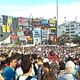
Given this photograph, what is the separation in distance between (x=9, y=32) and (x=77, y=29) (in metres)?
70.1

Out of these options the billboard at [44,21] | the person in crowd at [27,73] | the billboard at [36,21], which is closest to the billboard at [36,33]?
the billboard at [36,21]

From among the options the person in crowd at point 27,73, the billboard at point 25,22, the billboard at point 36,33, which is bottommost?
the billboard at point 36,33

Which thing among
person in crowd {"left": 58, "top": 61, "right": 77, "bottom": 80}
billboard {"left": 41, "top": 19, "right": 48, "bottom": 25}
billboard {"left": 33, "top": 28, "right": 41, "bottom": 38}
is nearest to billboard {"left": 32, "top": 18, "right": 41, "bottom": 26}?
billboard {"left": 41, "top": 19, "right": 48, "bottom": 25}

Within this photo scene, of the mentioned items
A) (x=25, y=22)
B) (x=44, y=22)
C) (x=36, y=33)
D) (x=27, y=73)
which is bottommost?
(x=36, y=33)

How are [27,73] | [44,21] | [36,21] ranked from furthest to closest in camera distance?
[36,21] → [44,21] → [27,73]

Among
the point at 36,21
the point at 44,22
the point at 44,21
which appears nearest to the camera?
the point at 44,22

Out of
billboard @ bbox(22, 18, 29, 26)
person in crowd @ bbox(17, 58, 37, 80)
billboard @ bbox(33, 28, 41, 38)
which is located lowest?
billboard @ bbox(33, 28, 41, 38)

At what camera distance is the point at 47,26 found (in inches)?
5197

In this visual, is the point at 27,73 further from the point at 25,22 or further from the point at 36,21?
the point at 36,21

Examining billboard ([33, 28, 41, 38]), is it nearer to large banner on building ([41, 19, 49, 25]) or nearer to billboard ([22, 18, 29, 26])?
large banner on building ([41, 19, 49, 25])

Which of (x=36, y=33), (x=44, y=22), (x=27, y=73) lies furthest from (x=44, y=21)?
(x=27, y=73)

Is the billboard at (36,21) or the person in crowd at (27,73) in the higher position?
the person in crowd at (27,73)

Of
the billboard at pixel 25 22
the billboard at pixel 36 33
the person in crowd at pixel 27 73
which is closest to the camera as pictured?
the person in crowd at pixel 27 73

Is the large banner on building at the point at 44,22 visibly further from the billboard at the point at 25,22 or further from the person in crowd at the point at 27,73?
the person in crowd at the point at 27,73
